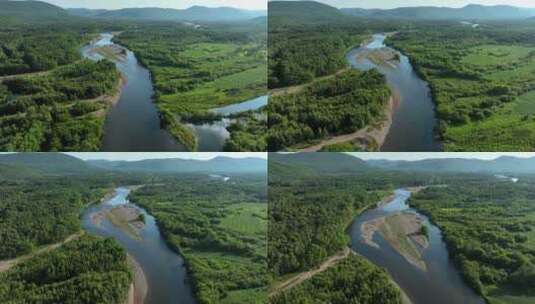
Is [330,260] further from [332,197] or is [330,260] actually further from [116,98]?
[116,98]

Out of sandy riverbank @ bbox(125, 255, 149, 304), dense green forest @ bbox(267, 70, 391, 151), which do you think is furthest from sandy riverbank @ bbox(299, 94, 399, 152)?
sandy riverbank @ bbox(125, 255, 149, 304)

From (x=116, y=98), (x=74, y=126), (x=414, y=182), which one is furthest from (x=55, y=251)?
(x=414, y=182)

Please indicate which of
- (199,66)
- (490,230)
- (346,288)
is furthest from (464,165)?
(199,66)

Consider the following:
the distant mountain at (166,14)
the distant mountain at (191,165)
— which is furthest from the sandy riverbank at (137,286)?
the distant mountain at (166,14)

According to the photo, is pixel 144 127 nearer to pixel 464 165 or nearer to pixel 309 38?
pixel 309 38

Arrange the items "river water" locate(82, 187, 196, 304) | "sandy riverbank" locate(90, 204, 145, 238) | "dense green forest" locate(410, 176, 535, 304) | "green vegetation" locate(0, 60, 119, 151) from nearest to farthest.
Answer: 1. "green vegetation" locate(0, 60, 119, 151)
2. "dense green forest" locate(410, 176, 535, 304)
3. "river water" locate(82, 187, 196, 304)
4. "sandy riverbank" locate(90, 204, 145, 238)

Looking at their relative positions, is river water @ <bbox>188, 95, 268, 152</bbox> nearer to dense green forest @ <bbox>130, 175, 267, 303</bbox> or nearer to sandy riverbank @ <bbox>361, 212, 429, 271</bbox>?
dense green forest @ <bbox>130, 175, 267, 303</bbox>
